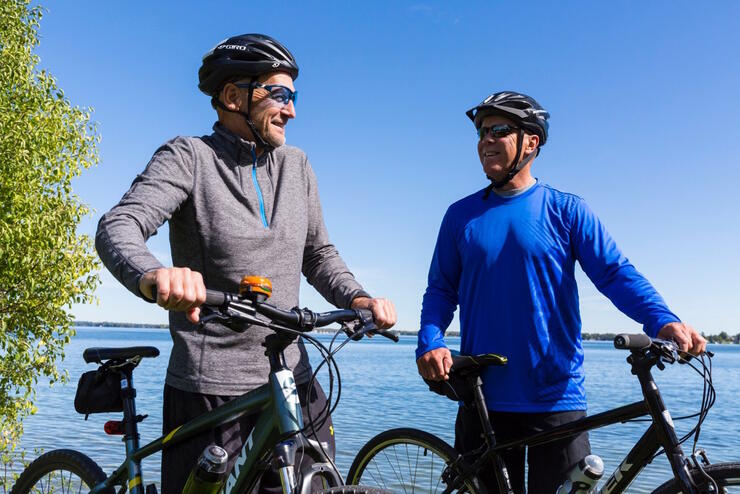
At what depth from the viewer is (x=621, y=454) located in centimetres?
1673

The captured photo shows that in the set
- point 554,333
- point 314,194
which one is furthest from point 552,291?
point 314,194

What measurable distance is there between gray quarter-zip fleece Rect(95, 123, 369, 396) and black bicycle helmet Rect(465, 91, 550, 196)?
1201 mm

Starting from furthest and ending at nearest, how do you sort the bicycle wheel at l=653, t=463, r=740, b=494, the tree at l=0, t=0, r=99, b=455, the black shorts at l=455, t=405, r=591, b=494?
1. the tree at l=0, t=0, r=99, b=455
2. the black shorts at l=455, t=405, r=591, b=494
3. the bicycle wheel at l=653, t=463, r=740, b=494

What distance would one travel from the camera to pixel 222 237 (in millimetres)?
2777

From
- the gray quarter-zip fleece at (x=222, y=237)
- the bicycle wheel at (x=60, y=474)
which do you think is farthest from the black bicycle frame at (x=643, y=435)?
the bicycle wheel at (x=60, y=474)

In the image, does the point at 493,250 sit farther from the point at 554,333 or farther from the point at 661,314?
the point at 661,314

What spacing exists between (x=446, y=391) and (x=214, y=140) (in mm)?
1682

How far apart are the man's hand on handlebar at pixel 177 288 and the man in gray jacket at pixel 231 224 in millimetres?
553

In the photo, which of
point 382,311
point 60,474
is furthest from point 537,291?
point 60,474

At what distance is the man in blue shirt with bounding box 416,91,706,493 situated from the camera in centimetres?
343

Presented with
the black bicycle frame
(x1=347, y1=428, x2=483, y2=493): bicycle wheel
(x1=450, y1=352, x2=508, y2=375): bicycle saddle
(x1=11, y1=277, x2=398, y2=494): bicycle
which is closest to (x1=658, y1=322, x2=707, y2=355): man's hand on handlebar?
the black bicycle frame

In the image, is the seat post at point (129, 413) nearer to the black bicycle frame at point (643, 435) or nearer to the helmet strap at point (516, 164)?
the black bicycle frame at point (643, 435)

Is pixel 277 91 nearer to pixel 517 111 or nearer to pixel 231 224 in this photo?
pixel 231 224

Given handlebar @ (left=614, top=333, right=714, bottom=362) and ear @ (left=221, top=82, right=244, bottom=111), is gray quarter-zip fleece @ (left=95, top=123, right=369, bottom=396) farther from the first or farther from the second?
handlebar @ (left=614, top=333, right=714, bottom=362)
